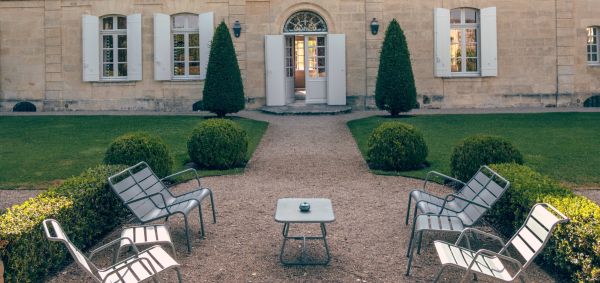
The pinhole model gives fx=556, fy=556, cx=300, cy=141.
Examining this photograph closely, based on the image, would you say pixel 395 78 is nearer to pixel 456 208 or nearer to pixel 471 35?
pixel 471 35

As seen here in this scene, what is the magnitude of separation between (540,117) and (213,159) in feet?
29.2

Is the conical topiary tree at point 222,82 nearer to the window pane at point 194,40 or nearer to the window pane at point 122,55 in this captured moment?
the window pane at point 194,40

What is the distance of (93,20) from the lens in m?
16.6

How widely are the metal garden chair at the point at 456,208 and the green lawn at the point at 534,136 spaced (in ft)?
8.86

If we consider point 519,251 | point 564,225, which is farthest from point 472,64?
point 519,251

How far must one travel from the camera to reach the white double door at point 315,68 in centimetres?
1625

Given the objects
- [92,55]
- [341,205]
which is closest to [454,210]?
[341,205]

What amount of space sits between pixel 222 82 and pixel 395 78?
4402 mm

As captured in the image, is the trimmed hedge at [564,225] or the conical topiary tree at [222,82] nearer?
the trimmed hedge at [564,225]

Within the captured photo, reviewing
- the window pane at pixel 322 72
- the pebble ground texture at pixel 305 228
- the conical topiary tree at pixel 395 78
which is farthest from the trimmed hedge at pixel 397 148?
the window pane at pixel 322 72

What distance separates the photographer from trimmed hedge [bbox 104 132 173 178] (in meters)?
7.44

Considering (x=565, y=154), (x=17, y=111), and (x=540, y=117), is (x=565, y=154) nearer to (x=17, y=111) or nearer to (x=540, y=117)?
(x=540, y=117)

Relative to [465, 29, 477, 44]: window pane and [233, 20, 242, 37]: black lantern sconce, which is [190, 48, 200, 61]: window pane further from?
[465, 29, 477, 44]: window pane

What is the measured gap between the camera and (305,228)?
222 inches
